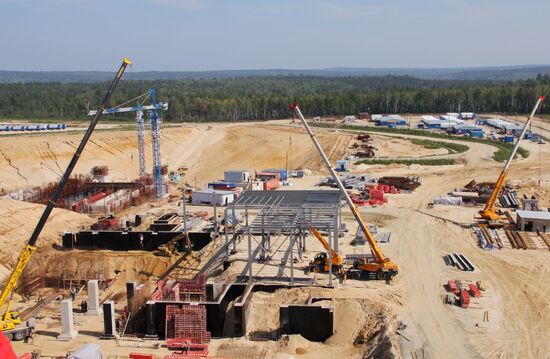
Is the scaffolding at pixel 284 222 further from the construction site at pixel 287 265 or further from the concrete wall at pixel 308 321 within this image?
the concrete wall at pixel 308 321

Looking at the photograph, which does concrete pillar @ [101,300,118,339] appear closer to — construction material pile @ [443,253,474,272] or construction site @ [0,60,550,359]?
construction site @ [0,60,550,359]

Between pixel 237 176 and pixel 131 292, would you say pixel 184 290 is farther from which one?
pixel 237 176

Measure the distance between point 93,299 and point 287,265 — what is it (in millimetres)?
9208

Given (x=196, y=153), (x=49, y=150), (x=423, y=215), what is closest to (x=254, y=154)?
(x=196, y=153)

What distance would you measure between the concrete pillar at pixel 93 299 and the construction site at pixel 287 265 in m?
0.06

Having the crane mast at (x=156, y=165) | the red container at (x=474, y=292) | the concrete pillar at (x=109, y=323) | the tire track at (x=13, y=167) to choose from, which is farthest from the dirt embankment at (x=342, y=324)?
the tire track at (x=13, y=167)

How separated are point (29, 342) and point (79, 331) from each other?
6.46 ft

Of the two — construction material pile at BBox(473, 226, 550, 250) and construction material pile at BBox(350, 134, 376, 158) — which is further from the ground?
construction material pile at BBox(350, 134, 376, 158)

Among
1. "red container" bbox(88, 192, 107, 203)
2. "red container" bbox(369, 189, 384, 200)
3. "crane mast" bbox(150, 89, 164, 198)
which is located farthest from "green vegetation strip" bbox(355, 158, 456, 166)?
"red container" bbox(88, 192, 107, 203)

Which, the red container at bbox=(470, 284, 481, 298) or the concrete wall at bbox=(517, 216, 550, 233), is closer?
the red container at bbox=(470, 284, 481, 298)

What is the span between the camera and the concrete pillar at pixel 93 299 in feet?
88.0

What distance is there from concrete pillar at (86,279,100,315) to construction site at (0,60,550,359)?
6cm

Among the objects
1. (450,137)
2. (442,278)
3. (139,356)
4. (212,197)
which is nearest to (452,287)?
(442,278)

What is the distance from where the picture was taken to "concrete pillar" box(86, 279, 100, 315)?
2681 centimetres
